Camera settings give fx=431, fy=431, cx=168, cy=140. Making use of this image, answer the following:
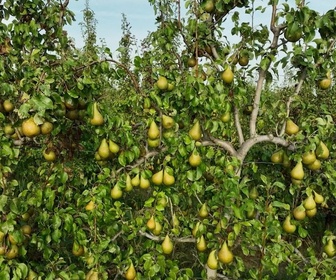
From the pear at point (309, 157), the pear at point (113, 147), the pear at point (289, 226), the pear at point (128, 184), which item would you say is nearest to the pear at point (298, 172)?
the pear at point (309, 157)

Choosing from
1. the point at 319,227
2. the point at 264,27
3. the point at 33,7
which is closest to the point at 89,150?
the point at 33,7

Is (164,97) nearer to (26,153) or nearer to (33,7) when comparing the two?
(33,7)

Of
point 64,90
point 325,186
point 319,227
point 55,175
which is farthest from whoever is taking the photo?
point 319,227

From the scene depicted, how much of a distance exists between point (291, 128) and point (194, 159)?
2.54ft

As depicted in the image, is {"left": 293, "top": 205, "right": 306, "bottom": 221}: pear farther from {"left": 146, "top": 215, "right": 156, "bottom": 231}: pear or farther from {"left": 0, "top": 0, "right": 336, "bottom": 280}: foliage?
{"left": 146, "top": 215, "right": 156, "bottom": 231}: pear

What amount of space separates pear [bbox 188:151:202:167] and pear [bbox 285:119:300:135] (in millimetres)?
723

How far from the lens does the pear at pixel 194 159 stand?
281 centimetres

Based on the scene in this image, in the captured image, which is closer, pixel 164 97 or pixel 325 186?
pixel 164 97

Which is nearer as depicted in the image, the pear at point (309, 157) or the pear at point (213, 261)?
the pear at point (309, 157)

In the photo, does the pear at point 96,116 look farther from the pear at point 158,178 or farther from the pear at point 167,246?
the pear at point 167,246

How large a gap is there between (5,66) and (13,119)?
0.38 metres

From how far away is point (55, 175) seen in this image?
115 inches

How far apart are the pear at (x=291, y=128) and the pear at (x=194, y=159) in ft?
2.37

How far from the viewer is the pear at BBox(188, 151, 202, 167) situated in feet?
9.23
